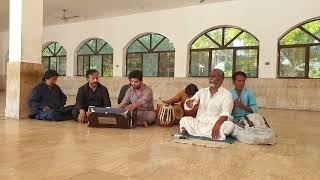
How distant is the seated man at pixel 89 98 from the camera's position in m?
5.86

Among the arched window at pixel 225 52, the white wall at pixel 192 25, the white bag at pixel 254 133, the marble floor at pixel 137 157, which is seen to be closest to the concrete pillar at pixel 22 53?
the marble floor at pixel 137 157

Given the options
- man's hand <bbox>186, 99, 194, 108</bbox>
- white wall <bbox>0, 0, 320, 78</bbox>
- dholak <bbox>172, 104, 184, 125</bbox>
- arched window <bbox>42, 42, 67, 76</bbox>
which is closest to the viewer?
man's hand <bbox>186, 99, 194, 108</bbox>

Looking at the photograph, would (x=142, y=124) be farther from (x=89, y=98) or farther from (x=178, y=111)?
(x=89, y=98)

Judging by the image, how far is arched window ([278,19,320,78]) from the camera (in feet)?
35.3

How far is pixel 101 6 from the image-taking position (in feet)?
43.1

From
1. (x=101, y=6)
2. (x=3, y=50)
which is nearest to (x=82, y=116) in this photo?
(x=101, y=6)

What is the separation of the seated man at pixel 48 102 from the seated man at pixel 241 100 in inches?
122

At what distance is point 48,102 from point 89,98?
0.83 metres

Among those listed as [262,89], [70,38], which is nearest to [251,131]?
[262,89]

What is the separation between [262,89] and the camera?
11.5 metres

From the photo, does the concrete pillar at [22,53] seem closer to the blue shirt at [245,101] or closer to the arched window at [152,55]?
the blue shirt at [245,101]

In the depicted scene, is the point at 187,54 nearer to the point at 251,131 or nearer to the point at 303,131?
the point at 303,131

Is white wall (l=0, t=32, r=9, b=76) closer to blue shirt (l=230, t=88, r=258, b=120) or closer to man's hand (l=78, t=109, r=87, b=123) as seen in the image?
man's hand (l=78, t=109, r=87, b=123)

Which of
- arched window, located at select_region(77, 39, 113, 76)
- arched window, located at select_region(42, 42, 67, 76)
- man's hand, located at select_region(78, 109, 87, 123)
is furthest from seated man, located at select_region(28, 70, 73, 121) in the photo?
arched window, located at select_region(42, 42, 67, 76)
